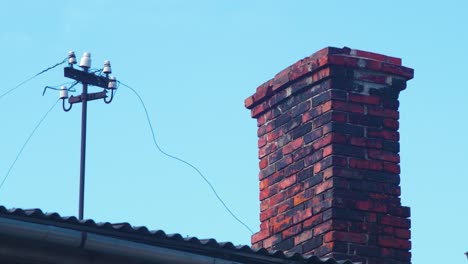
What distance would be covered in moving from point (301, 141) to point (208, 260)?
8.99ft

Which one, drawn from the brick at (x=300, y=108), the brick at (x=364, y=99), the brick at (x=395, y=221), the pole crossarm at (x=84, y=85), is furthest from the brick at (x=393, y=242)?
the pole crossarm at (x=84, y=85)

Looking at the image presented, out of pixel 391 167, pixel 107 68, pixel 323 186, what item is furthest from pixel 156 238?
pixel 107 68

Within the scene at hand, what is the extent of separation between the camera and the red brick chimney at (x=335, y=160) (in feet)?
28.7

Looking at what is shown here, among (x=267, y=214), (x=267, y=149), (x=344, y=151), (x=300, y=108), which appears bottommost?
(x=267, y=214)

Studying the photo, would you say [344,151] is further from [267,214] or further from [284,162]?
[267,214]

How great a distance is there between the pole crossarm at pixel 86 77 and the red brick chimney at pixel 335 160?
14.8 meters

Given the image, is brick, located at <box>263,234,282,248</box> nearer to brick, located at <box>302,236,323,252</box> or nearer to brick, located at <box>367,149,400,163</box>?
brick, located at <box>302,236,323,252</box>

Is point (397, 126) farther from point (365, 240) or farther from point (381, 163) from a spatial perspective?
point (365, 240)

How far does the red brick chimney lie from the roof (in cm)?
151

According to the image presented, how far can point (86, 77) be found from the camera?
24.3 m

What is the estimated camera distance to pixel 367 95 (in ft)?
30.1

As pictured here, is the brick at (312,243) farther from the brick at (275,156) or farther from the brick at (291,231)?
the brick at (275,156)

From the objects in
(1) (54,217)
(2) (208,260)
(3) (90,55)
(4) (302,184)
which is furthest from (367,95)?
(3) (90,55)

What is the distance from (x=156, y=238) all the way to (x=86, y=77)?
18.0 m
